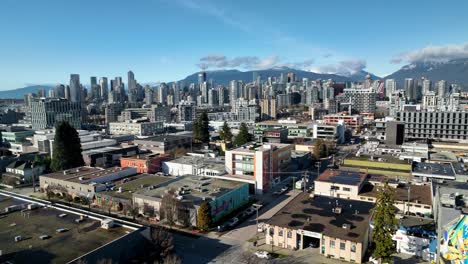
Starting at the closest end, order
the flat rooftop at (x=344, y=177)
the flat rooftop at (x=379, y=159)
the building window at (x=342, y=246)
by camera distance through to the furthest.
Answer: the building window at (x=342, y=246) → the flat rooftop at (x=344, y=177) → the flat rooftop at (x=379, y=159)

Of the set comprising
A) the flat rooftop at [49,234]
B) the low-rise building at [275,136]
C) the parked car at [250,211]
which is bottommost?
the parked car at [250,211]

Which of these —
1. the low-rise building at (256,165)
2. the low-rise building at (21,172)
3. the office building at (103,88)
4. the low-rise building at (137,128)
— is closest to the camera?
the low-rise building at (256,165)

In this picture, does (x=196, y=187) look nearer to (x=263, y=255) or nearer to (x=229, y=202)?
(x=229, y=202)

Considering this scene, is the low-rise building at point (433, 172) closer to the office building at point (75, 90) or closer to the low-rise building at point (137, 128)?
the low-rise building at point (137, 128)

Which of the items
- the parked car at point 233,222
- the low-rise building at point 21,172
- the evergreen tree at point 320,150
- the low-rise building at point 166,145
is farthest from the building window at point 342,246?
the low-rise building at point 21,172

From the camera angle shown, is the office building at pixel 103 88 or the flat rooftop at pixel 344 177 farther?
the office building at pixel 103 88

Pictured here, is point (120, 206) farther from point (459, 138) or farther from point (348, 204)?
point (459, 138)
